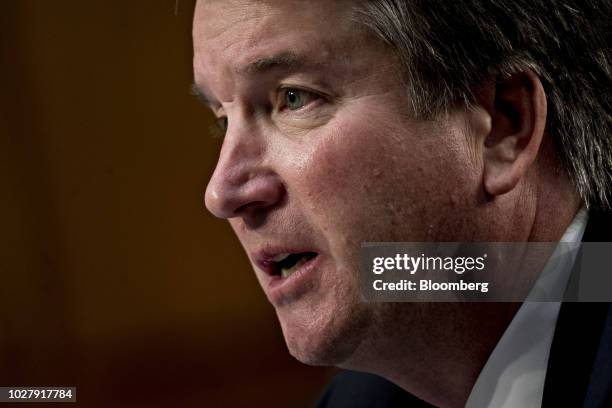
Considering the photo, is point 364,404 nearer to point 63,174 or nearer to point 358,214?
point 358,214

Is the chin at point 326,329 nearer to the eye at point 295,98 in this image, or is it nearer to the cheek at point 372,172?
the cheek at point 372,172

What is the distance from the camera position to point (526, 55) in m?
1.02

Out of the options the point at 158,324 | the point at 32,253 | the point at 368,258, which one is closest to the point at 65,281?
the point at 32,253

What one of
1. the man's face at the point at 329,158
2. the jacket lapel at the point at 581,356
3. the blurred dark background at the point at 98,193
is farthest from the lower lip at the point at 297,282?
the blurred dark background at the point at 98,193

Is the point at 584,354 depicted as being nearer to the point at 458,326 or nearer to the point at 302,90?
the point at 458,326

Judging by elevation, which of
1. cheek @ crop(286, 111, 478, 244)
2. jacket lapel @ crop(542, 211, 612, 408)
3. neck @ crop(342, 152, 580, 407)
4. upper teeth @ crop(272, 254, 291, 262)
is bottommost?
jacket lapel @ crop(542, 211, 612, 408)

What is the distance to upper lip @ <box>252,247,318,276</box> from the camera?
1.03 metres

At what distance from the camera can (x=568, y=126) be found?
104 centimetres

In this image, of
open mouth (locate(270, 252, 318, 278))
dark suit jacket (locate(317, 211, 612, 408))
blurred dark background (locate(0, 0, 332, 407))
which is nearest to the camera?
A: dark suit jacket (locate(317, 211, 612, 408))

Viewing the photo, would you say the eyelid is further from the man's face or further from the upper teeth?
the upper teeth

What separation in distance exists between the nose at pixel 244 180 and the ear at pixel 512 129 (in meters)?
0.26

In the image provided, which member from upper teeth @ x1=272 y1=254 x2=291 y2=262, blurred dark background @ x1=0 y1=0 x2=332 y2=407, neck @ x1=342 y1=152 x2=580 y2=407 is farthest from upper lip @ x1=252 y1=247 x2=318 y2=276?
blurred dark background @ x1=0 y1=0 x2=332 y2=407

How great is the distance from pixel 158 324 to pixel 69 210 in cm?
28

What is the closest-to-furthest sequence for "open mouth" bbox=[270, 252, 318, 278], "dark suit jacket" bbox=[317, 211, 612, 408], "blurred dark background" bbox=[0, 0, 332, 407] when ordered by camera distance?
"dark suit jacket" bbox=[317, 211, 612, 408] → "open mouth" bbox=[270, 252, 318, 278] → "blurred dark background" bbox=[0, 0, 332, 407]
